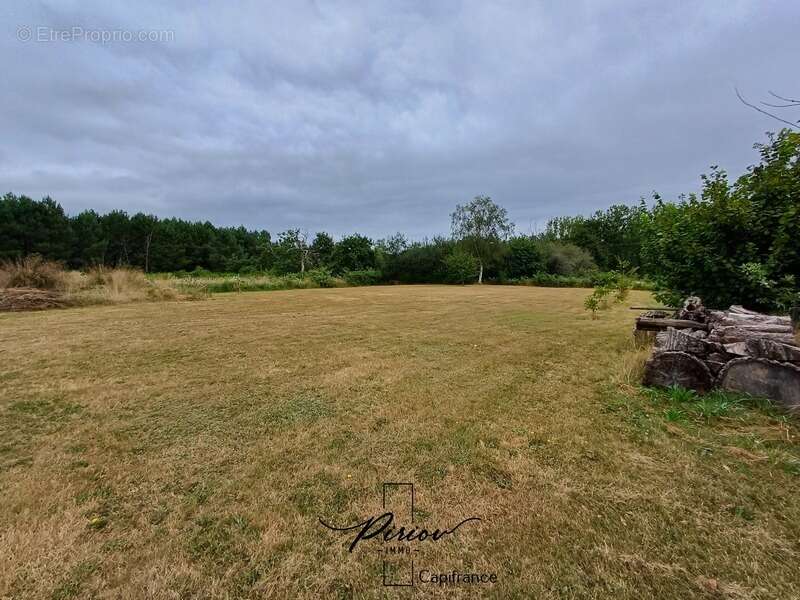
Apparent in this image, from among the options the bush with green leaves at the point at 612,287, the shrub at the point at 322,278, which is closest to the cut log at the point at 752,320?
the bush with green leaves at the point at 612,287

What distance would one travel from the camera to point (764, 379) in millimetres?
2578

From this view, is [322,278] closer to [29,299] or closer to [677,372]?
[29,299]

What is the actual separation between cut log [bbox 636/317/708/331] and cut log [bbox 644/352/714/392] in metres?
1.13

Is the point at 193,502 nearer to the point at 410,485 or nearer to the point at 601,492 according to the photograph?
the point at 410,485

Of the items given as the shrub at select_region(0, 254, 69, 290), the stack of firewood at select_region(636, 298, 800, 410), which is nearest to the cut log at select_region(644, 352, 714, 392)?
the stack of firewood at select_region(636, 298, 800, 410)

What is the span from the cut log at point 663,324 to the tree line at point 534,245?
0.74 metres

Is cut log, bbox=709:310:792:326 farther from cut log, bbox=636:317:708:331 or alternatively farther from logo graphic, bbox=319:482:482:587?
logo graphic, bbox=319:482:482:587

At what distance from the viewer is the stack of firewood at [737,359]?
2.50 m

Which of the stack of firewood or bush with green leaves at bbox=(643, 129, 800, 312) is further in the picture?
bush with green leaves at bbox=(643, 129, 800, 312)

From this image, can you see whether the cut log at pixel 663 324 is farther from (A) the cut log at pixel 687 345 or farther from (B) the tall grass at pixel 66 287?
(B) the tall grass at pixel 66 287

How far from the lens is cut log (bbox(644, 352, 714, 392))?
2.87m

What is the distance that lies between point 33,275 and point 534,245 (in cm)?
3144

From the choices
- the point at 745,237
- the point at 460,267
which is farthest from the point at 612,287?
the point at 460,267

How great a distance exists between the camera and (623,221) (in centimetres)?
3809
